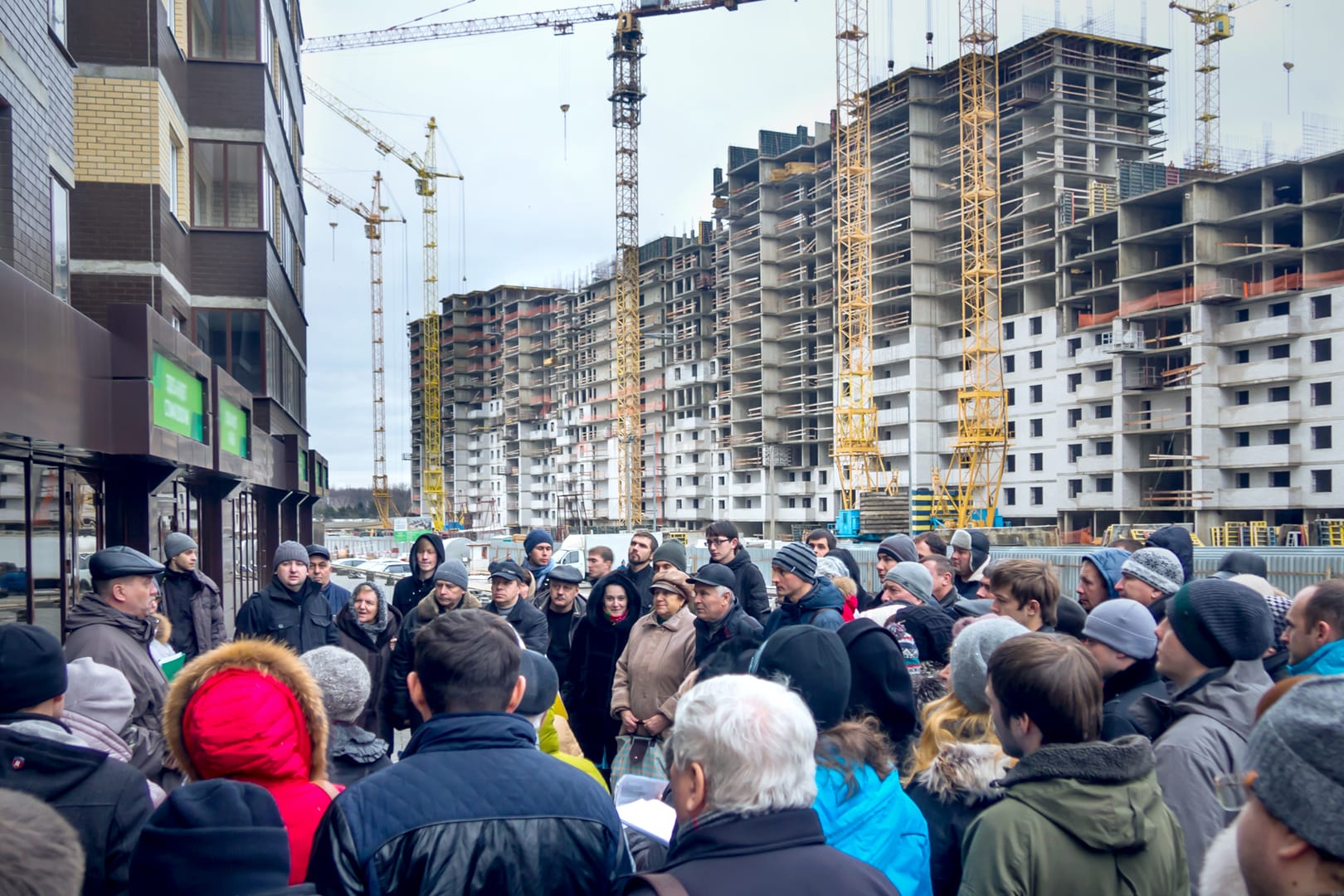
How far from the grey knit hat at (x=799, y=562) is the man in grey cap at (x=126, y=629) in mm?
3300

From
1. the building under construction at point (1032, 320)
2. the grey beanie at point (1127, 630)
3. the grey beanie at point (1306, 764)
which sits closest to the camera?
the grey beanie at point (1306, 764)

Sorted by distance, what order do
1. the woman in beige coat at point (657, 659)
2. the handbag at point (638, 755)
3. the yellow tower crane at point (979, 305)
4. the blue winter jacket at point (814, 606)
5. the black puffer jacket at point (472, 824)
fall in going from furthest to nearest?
1. the yellow tower crane at point (979, 305)
2. the woman in beige coat at point (657, 659)
3. the handbag at point (638, 755)
4. the blue winter jacket at point (814, 606)
5. the black puffer jacket at point (472, 824)

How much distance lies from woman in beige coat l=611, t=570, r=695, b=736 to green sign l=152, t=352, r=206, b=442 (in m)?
6.33

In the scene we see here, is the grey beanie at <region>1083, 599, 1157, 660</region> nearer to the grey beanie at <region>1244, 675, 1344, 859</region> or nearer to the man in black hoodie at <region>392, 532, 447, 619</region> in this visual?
the grey beanie at <region>1244, 675, 1344, 859</region>

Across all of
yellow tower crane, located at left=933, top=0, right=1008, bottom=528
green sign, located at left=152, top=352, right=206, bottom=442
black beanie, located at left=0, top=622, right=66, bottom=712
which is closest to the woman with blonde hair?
black beanie, located at left=0, top=622, right=66, bottom=712

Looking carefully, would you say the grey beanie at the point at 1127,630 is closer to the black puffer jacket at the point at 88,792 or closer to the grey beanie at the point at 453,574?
the black puffer jacket at the point at 88,792

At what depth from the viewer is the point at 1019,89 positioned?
6612 centimetres

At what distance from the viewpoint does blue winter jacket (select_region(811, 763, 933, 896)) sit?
9.12ft

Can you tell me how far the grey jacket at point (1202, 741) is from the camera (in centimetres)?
305

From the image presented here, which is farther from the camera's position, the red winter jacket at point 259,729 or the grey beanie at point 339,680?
the grey beanie at point 339,680

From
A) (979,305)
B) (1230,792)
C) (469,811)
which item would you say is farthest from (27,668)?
(979,305)

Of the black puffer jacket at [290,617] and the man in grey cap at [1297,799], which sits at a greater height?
the man in grey cap at [1297,799]

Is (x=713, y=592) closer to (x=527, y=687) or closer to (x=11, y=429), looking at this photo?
(x=527, y=687)

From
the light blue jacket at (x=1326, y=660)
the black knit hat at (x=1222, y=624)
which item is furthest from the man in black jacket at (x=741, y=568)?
the black knit hat at (x=1222, y=624)
